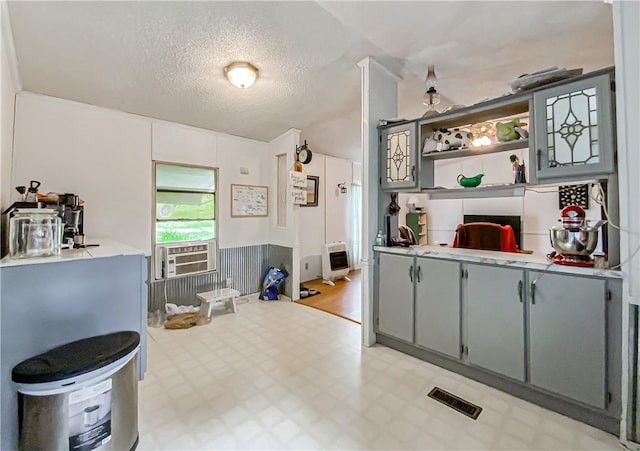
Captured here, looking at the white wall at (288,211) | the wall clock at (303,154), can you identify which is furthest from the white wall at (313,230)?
the wall clock at (303,154)

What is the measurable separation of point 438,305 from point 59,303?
250 cm

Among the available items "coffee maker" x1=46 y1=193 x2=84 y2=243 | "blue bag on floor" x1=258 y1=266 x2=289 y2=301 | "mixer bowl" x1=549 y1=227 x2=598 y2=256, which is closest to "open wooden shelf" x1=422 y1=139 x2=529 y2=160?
"mixer bowl" x1=549 y1=227 x2=598 y2=256

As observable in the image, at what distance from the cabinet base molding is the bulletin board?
291 cm

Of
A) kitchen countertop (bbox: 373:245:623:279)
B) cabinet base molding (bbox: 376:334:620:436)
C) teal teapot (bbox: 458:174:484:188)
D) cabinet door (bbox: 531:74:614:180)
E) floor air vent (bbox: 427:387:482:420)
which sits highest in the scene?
cabinet door (bbox: 531:74:614:180)

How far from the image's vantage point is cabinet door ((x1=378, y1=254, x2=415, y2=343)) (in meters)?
2.46

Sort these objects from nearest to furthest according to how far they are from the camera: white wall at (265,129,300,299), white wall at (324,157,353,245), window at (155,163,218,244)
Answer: window at (155,163,218,244) → white wall at (265,129,300,299) → white wall at (324,157,353,245)

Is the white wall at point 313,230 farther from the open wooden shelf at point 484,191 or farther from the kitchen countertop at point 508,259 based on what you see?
the open wooden shelf at point 484,191

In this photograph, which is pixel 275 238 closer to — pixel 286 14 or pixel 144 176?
pixel 144 176

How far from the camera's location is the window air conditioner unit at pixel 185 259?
134 inches

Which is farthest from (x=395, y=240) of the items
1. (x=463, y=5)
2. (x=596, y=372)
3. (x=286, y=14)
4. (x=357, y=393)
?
(x=286, y=14)

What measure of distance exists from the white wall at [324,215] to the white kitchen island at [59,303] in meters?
3.66

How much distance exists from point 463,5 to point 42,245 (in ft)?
9.93

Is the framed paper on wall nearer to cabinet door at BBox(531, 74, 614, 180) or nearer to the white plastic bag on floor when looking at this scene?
the white plastic bag on floor

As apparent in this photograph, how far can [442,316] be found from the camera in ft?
7.38
